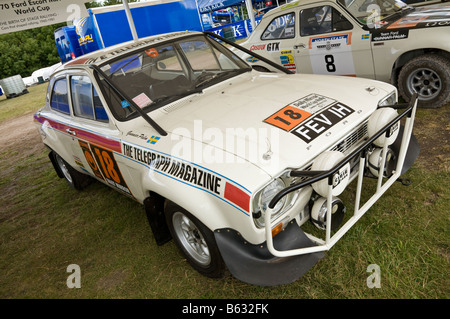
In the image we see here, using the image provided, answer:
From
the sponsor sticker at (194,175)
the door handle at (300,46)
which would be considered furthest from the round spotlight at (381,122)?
the door handle at (300,46)

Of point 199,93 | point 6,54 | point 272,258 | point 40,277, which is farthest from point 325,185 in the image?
point 6,54

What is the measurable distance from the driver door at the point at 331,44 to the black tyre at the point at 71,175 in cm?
366

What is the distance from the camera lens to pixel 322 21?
4879 millimetres

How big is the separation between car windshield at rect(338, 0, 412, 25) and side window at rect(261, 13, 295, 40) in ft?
2.65

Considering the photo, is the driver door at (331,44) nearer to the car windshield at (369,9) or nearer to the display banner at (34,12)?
the car windshield at (369,9)

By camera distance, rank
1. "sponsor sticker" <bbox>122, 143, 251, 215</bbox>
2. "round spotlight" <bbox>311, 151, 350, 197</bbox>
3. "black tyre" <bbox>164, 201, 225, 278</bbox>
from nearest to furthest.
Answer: "sponsor sticker" <bbox>122, 143, 251, 215</bbox> → "round spotlight" <bbox>311, 151, 350, 197</bbox> → "black tyre" <bbox>164, 201, 225, 278</bbox>

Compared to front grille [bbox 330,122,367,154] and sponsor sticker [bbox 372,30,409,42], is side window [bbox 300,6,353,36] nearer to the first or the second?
sponsor sticker [bbox 372,30,409,42]

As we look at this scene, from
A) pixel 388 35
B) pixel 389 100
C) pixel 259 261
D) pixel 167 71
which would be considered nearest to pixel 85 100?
pixel 167 71

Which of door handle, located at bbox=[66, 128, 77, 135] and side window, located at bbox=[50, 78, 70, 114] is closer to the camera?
door handle, located at bbox=[66, 128, 77, 135]

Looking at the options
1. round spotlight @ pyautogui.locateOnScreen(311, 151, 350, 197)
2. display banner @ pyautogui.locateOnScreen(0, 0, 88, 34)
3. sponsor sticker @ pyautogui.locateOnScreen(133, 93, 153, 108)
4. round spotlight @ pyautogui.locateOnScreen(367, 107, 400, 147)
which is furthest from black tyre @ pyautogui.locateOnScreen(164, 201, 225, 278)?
display banner @ pyautogui.locateOnScreen(0, 0, 88, 34)

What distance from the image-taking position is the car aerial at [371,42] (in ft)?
13.6

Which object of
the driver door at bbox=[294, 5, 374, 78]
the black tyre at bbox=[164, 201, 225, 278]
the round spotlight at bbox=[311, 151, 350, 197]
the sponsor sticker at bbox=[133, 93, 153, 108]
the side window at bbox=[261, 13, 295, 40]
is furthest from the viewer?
the side window at bbox=[261, 13, 295, 40]

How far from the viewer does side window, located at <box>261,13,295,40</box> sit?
5266mm
